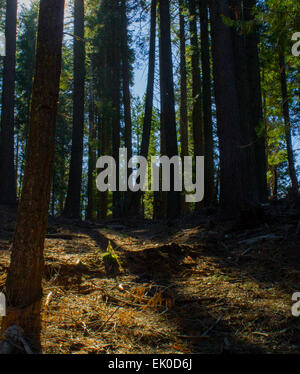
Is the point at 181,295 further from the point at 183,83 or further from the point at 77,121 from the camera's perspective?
the point at 183,83

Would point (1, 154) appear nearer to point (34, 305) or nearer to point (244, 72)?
point (244, 72)

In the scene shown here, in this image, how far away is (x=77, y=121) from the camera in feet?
39.5

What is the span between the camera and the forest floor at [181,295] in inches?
96.3

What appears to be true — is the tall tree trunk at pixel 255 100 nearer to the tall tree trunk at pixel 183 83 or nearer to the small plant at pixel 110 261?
the tall tree trunk at pixel 183 83

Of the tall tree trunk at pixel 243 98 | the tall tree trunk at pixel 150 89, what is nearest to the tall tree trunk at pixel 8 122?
the tall tree trunk at pixel 150 89

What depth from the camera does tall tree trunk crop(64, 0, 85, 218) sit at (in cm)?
1184

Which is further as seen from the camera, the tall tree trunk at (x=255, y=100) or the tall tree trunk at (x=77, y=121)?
the tall tree trunk at (x=77, y=121)

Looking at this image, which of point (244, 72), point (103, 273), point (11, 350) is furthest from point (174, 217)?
point (11, 350)

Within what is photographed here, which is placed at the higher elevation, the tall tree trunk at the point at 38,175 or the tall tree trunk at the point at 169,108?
the tall tree trunk at the point at 169,108

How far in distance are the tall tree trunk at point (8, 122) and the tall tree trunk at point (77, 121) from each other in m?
2.16

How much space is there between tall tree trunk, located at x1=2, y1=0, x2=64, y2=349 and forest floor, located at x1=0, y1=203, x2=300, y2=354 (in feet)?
1.00

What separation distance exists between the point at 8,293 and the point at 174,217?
793 cm

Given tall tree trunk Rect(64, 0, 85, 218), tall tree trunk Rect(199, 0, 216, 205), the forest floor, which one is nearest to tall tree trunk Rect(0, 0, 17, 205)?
tall tree trunk Rect(64, 0, 85, 218)

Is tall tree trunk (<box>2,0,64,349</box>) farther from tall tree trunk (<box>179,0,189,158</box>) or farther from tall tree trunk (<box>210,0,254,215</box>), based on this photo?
tall tree trunk (<box>179,0,189,158</box>)
